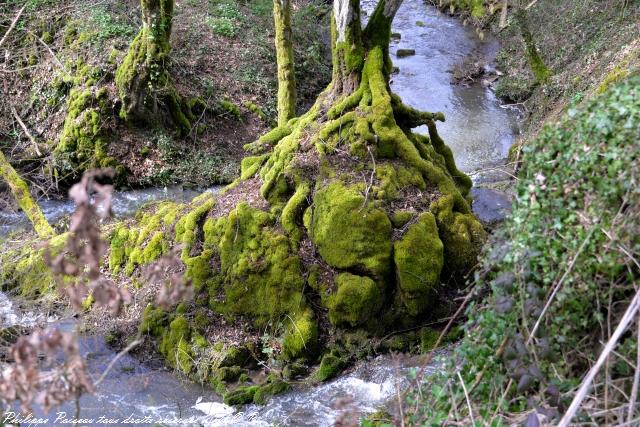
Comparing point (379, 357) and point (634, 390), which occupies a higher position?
point (634, 390)

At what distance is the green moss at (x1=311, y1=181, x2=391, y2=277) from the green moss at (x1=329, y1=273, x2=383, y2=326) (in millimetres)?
167

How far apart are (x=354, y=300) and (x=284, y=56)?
5412mm

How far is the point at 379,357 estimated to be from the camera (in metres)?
6.50

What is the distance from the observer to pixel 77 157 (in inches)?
460

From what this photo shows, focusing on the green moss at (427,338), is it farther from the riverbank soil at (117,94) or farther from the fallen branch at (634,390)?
the riverbank soil at (117,94)

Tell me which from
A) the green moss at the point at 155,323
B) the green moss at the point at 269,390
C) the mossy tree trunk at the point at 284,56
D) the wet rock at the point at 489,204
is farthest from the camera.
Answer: the mossy tree trunk at the point at 284,56

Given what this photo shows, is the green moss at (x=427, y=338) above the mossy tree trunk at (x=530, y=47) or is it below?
below

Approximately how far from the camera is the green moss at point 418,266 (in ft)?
21.4

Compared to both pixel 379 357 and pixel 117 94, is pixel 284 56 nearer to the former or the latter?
pixel 117 94

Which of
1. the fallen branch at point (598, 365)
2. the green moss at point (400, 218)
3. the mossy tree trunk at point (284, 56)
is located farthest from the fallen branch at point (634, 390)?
the mossy tree trunk at point (284, 56)

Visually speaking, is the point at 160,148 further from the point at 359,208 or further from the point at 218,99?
the point at 359,208

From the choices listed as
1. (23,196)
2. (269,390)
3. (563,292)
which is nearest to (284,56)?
(23,196)

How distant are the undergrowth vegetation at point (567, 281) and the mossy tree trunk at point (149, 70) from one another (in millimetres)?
9953

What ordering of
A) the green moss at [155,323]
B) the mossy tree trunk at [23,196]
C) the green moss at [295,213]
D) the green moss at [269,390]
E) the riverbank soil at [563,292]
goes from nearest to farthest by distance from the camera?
the riverbank soil at [563,292], the green moss at [269,390], the green moss at [295,213], the green moss at [155,323], the mossy tree trunk at [23,196]
